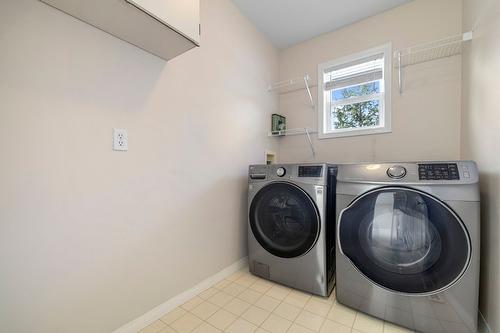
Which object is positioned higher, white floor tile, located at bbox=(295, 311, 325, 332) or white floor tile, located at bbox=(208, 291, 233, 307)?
white floor tile, located at bbox=(295, 311, 325, 332)

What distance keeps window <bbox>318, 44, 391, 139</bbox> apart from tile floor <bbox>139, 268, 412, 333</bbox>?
158 cm

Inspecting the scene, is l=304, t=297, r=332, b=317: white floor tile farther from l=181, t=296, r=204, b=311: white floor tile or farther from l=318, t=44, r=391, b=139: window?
l=318, t=44, r=391, b=139: window

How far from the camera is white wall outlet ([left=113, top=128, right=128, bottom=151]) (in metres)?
1.12

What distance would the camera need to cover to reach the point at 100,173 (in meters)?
1.07

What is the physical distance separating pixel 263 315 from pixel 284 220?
2.14 feet

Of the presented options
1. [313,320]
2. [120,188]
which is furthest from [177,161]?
[313,320]

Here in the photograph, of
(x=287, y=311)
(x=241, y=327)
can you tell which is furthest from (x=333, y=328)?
(x=241, y=327)

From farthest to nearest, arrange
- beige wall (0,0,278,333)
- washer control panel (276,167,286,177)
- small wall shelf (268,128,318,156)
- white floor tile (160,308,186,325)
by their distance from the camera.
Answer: small wall shelf (268,128,318,156), washer control panel (276,167,286,177), white floor tile (160,308,186,325), beige wall (0,0,278,333)

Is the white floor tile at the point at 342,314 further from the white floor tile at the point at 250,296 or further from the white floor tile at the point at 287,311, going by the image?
the white floor tile at the point at 250,296

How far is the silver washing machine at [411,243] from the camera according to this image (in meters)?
1.05

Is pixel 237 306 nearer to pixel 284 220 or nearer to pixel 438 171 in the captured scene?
pixel 284 220

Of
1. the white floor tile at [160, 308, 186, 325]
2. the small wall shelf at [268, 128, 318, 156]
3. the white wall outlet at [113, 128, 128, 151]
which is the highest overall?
the small wall shelf at [268, 128, 318, 156]

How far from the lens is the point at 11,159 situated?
2.71 feet

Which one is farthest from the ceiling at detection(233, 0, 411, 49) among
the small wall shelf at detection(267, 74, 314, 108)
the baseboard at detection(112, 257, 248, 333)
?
the baseboard at detection(112, 257, 248, 333)
